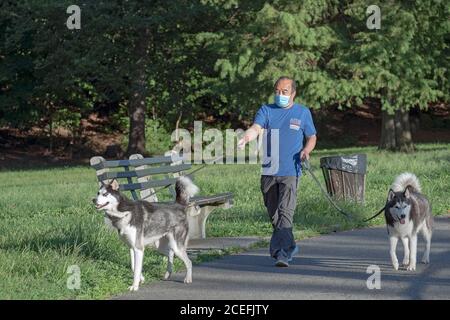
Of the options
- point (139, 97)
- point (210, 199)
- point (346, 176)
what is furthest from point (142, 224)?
point (139, 97)

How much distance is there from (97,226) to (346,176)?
16.3ft

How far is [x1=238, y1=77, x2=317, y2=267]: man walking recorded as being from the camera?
10.6 metres

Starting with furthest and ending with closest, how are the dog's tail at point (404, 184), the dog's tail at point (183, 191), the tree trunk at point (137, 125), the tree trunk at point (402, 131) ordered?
1. the tree trunk at point (137, 125)
2. the tree trunk at point (402, 131)
3. the dog's tail at point (404, 184)
4. the dog's tail at point (183, 191)

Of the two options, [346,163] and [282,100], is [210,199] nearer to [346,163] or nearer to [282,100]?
[282,100]

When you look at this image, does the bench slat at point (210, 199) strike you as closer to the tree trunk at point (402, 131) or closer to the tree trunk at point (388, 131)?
the tree trunk at point (402, 131)

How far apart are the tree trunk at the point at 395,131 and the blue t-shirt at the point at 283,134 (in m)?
27.0

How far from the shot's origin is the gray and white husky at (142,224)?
9.43 metres

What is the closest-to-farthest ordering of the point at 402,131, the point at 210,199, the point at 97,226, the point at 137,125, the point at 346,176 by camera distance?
the point at 97,226 < the point at 210,199 < the point at 346,176 < the point at 402,131 < the point at 137,125

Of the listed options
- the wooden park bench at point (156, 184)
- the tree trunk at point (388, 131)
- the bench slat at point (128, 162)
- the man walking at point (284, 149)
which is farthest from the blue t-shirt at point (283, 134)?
the tree trunk at point (388, 131)

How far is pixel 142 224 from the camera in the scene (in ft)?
31.4

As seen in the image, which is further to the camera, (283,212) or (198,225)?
(198,225)

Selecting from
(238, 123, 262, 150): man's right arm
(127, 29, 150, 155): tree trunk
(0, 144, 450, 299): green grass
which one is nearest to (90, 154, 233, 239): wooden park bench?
(0, 144, 450, 299): green grass

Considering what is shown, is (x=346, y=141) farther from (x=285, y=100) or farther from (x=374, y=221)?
(x=285, y=100)

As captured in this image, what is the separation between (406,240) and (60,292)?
3770 millimetres
